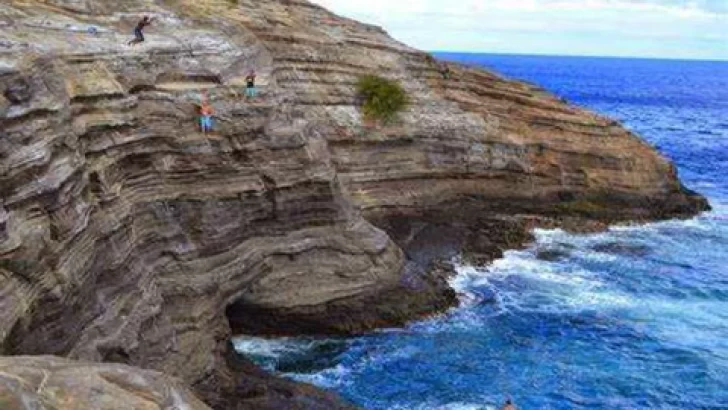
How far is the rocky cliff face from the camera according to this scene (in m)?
25.6

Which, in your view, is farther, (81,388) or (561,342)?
(561,342)

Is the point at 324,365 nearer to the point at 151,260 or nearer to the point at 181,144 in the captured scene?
the point at 151,260

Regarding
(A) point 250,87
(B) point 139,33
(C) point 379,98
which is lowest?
(C) point 379,98

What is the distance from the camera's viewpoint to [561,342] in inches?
1497

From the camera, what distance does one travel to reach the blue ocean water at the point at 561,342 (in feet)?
108

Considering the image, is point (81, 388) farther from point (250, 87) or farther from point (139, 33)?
point (250, 87)

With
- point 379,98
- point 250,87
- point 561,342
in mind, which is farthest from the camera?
point 379,98

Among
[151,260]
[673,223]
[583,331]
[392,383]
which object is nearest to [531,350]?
[583,331]

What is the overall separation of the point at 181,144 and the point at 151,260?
4815 millimetres

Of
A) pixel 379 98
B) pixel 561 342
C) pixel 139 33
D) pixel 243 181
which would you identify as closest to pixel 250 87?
pixel 243 181

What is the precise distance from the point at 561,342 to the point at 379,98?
63.0 feet

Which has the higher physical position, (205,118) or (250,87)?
(250,87)

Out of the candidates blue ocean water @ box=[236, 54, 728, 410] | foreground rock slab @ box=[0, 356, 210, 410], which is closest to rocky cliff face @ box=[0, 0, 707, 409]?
blue ocean water @ box=[236, 54, 728, 410]

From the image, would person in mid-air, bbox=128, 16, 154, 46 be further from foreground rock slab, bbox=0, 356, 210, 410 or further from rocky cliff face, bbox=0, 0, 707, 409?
foreground rock slab, bbox=0, 356, 210, 410
